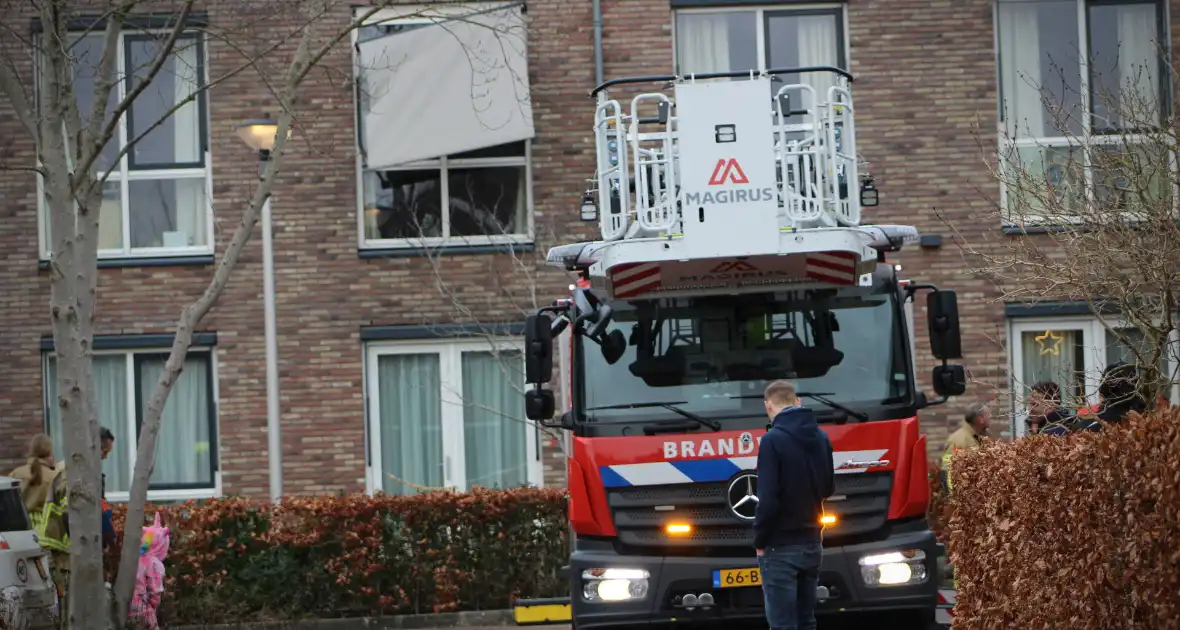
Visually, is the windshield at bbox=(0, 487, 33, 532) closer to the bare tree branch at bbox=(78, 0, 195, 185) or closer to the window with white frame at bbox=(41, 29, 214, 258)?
the bare tree branch at bbox=(78, 0, 195, 185)

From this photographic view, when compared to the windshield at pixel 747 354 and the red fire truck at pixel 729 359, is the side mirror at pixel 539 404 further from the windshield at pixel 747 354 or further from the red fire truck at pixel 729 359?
the windshield at pixel 747 354

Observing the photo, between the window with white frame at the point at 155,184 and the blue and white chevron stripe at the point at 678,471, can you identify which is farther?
the window with white frame at the point at 155,184

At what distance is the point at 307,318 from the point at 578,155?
3.63 m

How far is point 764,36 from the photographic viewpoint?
1845 centimetres

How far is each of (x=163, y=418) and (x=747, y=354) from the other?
33.5ft

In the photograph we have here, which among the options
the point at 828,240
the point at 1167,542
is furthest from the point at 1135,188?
the point at 1167,542

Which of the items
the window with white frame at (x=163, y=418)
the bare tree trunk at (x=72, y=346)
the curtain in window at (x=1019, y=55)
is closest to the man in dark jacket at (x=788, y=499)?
the bare tree trunk at (x=72, y=346)

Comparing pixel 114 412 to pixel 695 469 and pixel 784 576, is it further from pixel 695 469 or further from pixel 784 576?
pixel 784 576

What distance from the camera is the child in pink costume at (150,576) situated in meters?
13.9

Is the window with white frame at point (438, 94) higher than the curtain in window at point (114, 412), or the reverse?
the window with white frame at point (438, 94)

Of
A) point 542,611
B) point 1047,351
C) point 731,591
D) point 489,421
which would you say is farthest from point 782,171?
point 1047,351

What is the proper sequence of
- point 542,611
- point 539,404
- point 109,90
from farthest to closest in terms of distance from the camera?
point 109,90, point 542,611, point 539,404

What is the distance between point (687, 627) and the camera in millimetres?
10211

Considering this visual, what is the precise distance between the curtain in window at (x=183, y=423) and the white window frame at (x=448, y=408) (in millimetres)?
1879
